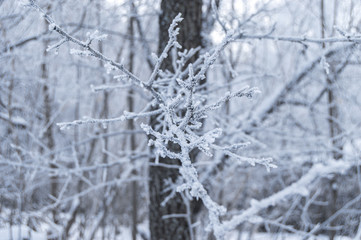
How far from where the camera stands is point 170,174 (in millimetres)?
3527

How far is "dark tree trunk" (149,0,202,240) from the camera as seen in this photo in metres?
3.30

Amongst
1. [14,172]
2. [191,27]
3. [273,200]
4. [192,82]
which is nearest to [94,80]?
[14,172]

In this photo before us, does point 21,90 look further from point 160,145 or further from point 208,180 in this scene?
point 160,145

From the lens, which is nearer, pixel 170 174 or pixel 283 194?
pixel 283 194

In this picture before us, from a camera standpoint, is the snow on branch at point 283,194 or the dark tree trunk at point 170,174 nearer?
the snow on branch at point 283,194

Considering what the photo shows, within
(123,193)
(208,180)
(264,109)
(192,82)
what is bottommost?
(123,193)

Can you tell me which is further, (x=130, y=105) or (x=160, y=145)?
(x=130, y=105)

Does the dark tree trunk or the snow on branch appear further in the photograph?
the dark tree trunk

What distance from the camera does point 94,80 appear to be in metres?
5.88

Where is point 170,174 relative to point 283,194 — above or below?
above

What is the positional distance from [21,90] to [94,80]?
1.26 metres

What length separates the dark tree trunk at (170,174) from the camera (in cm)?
330

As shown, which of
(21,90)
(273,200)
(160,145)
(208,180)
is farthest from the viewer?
(21,90)

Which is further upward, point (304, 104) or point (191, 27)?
point (191, 27)
